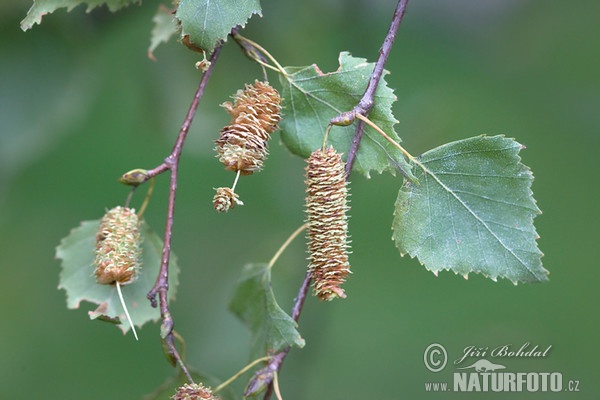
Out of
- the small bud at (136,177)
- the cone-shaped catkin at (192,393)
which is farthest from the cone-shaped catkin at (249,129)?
the cone-shaped catkin at (192,393)

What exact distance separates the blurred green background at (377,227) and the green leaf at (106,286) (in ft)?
2.34

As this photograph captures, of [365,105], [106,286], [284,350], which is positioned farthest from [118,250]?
[365,105]

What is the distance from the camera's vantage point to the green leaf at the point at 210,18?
80 cm

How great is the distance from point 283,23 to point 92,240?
2.15 feet

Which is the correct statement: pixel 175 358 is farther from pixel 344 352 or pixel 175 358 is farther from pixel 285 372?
pixel 344 352

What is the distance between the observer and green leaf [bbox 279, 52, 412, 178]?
2.77 ft

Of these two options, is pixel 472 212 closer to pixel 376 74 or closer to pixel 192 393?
pixel 376 74

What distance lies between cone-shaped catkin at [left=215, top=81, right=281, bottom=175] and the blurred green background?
878 mm

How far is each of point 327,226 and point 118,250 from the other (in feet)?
0.90

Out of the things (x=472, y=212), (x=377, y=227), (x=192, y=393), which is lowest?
(x=192, y=393)

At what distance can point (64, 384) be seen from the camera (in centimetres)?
208

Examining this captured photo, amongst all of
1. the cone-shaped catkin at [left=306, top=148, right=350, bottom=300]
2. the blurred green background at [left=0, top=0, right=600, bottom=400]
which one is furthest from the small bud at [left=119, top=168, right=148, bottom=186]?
the blurred green background at [left=0, top=0, right=600, bottom=400]

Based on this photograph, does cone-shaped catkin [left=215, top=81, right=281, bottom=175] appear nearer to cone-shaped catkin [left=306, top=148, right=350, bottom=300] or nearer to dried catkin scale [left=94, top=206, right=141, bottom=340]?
cone-shaped catkin [left=306, top=148, right=350, bottom=300]

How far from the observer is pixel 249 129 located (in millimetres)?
821
